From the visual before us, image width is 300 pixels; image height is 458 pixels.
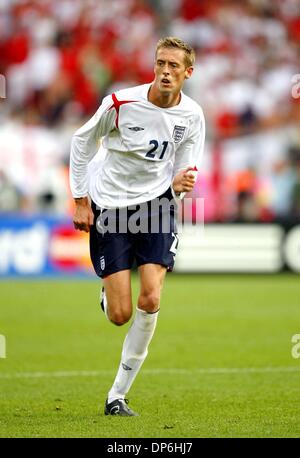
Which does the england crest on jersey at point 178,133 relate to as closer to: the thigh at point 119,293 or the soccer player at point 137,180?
the soccer player at point 137,180

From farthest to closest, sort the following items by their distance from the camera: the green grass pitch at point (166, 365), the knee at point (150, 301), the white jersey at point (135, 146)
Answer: the white jersey at point (135, 146)
the knee at point (150, 301)
the green grass pitch at point (166, 365)

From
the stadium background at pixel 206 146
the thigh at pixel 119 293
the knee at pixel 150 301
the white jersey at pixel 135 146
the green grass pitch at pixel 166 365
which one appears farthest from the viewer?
the stadium background at pixel 206 146

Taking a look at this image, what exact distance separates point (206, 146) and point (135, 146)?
13.0 meters

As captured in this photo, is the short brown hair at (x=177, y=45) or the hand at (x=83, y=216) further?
the hand at (x=83, y=216)

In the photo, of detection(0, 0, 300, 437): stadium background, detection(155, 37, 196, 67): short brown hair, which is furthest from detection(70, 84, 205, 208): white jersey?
detection(0, 0, 300, 437): stadium background

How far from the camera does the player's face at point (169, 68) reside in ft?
22.6

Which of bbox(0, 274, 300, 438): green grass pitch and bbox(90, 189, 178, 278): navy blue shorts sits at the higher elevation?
bbox(90, 189, 178, 278): navy blue shorts

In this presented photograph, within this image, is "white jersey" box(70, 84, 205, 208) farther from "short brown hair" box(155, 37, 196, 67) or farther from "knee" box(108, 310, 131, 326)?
"knee" box(108, 310, 131, 326)

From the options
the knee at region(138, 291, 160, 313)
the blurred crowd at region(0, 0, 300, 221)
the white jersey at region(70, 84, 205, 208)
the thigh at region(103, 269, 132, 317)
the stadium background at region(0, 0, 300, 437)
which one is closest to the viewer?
the knee at region(138, 291, 160, 313)

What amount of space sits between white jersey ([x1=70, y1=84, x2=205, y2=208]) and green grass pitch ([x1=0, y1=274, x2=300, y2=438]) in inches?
60.4

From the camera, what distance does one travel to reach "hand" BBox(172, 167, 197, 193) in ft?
22.7

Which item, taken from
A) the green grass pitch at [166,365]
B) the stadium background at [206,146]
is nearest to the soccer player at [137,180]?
the green grass pitch at [166,365]
